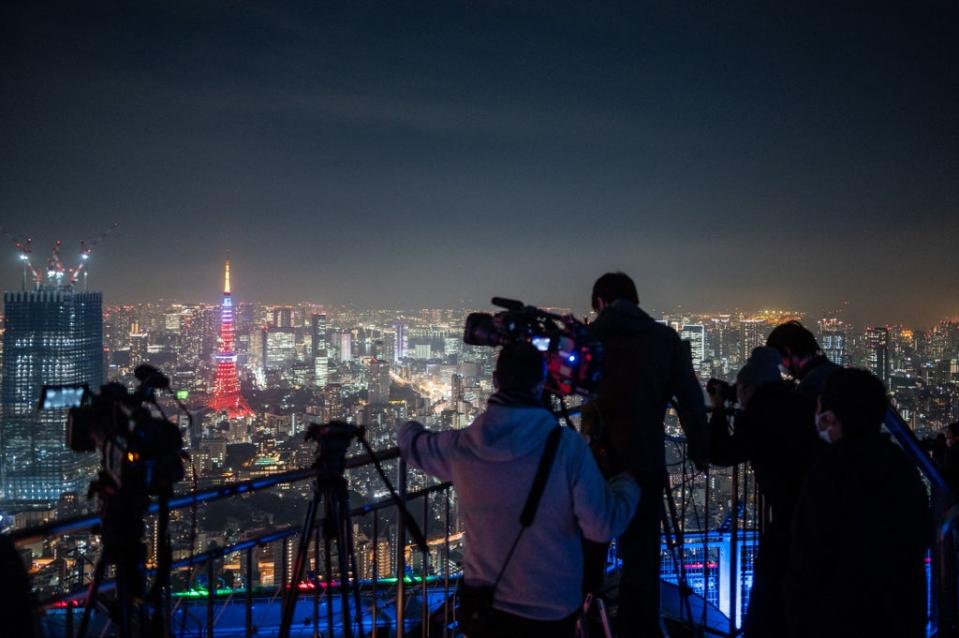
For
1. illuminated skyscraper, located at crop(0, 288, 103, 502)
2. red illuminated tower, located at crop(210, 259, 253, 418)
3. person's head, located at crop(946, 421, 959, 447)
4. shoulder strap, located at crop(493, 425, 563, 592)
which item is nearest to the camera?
shoulder strap, located at crop(493, 425, 563, 592)

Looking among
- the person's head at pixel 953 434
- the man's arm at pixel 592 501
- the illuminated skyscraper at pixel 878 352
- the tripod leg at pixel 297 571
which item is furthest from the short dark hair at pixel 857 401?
the illuminated skyscraper at pixel 878 352

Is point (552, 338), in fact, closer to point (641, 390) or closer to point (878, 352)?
point (641, 390)

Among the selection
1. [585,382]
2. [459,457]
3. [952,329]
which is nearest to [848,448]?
[585,382]

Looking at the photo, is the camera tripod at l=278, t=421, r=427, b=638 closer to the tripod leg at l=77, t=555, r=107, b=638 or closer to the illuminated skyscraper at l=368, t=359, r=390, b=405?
the tripod leg at l=77, t=555, r=107, b=638

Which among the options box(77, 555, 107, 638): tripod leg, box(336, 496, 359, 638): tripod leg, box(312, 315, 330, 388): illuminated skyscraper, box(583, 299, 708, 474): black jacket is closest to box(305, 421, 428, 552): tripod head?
box(336, 496, 359, 638): tripod leg

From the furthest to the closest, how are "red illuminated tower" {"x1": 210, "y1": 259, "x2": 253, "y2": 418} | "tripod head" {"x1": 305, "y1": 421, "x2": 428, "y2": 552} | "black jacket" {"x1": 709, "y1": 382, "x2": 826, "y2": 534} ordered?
"red illuminated tower" {"x1": 210, "y1": 259, "x2": 253, "y2": 418}
"black jacket" {"x1": 709, "y1": 382, "x2": 826, "y2": 534}
"tripod head" {"x1": 305, "y1": 421, "x2": 428, "y2": 552}

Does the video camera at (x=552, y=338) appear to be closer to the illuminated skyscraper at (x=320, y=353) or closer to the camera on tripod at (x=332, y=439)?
the camera on tripod at (x=332, y=439)
